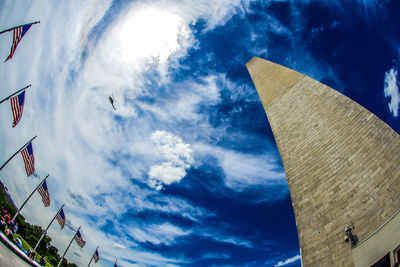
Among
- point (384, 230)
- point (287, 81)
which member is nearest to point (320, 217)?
point (384, 230)

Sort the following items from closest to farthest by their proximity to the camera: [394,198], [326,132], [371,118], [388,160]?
[394,198], [388,160], [371,118], [326,132]

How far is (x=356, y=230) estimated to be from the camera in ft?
18.5

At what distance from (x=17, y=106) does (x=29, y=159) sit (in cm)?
350

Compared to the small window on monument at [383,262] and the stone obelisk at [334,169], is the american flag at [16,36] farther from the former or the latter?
the small window on monument at [383,262]

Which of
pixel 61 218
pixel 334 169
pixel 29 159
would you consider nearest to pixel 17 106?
pixel 29 159

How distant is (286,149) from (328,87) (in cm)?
403

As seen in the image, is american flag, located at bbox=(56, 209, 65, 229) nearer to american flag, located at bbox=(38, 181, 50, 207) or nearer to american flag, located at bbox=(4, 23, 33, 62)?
american flag, located at bbox=(38, 181, 50, 207)

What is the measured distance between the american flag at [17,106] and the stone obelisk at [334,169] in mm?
14609

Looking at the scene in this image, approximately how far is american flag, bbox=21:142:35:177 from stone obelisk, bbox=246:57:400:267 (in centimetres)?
1501

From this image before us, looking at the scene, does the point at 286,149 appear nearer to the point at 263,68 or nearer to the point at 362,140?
the point at 362,140

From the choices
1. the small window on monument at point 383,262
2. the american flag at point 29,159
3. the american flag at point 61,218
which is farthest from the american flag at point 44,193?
the small window on monument at point 383,262

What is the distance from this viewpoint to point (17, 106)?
1003 cm

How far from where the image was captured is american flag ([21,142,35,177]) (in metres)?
11.1

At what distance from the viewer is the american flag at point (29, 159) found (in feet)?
36.3
